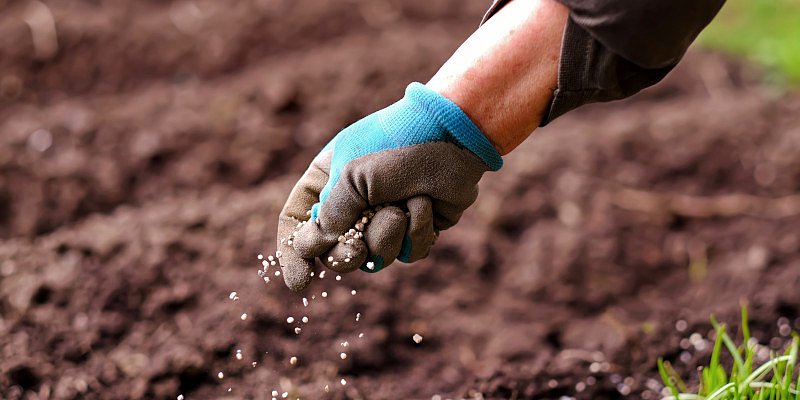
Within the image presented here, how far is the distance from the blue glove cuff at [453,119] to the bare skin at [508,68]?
0.02 m

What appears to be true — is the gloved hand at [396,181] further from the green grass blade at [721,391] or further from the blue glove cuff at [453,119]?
the green grass blade at [721,391]

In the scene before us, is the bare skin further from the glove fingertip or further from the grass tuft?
the grass tuft

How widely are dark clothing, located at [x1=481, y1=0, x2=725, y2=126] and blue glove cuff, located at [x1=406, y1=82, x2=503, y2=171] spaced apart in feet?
0.50

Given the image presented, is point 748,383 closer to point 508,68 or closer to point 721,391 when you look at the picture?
point 721,391

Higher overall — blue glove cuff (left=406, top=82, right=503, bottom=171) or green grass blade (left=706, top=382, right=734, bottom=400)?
blue glove cuff (left=406, top=82, right=503, bottom=171)

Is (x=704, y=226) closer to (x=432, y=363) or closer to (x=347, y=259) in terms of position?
(x=432, y=363)

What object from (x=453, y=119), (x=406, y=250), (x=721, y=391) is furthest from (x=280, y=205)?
(x=721, y=391)

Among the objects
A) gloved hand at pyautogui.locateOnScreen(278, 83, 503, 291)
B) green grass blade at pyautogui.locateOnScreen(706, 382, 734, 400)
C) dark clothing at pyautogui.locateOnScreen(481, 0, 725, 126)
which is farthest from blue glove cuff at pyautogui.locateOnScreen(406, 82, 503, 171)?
green grass blade at pyautogui.locateOnScreen(706, 382, 734, 400)

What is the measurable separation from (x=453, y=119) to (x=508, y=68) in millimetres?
141

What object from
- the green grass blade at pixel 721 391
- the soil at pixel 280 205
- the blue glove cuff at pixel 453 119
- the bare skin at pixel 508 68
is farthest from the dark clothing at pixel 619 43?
the soil at pixel 280 205

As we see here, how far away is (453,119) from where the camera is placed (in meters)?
1.56

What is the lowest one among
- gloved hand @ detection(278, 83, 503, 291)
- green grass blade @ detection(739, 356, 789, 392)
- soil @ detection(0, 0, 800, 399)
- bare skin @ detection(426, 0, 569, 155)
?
soil @ detection(0, 0, 800, 399)

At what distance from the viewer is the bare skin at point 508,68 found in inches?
59.8

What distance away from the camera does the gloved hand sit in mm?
1577
